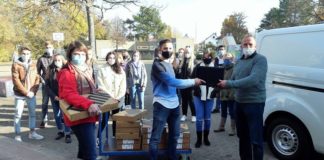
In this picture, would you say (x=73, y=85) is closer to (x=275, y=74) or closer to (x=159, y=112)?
(x=159, y=112)

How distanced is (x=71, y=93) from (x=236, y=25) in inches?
2719

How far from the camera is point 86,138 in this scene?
3807 mm

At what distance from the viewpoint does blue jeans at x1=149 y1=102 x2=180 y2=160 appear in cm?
474

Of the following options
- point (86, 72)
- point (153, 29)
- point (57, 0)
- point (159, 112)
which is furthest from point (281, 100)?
point (153, 29)

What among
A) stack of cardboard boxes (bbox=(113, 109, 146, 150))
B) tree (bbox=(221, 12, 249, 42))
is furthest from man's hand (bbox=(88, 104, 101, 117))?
tree (bbox=(221, 12, 249, 42))

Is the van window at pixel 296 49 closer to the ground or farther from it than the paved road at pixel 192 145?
farther from it

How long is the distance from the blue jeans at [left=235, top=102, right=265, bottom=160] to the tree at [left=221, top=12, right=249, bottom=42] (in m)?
65.3

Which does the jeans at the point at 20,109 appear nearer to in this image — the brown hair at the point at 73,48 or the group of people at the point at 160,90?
the group of people at the point at 160,90

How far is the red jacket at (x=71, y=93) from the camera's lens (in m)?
3.61

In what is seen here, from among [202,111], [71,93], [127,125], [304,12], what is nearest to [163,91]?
[127,125]

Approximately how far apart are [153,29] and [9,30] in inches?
2372

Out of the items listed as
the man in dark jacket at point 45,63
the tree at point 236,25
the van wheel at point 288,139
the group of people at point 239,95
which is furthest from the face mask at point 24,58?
the tree at point 236,25

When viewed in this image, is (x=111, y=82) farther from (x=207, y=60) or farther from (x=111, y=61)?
(x=207, y=60)

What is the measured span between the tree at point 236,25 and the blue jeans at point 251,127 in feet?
214
